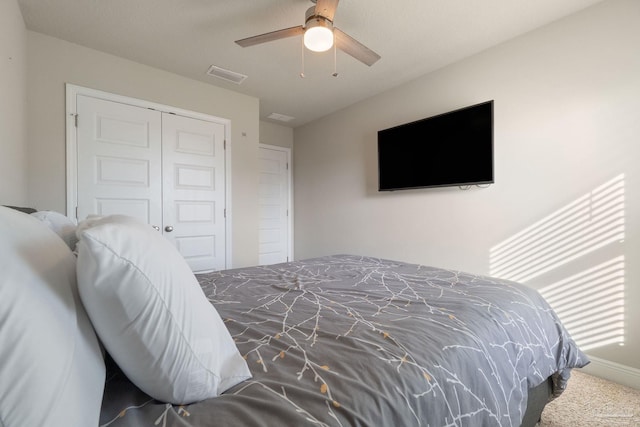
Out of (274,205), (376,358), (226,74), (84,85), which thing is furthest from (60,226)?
(274,205)

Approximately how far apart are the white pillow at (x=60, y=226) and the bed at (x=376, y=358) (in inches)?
18.5

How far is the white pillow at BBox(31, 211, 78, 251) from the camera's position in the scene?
0.92m

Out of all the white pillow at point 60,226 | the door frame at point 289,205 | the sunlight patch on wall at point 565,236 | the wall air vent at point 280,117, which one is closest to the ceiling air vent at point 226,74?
the wall air vent at point 280,117

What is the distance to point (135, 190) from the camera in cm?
274

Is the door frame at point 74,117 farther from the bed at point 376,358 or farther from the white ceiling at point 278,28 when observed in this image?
the bed at point 376,358

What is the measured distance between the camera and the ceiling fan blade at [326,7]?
1674mm

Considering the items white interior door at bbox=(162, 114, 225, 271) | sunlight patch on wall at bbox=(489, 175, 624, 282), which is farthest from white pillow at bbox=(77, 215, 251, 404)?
white interior door at bbox=(162, 114, 225, 271)

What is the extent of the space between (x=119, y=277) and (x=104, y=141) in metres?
2.79

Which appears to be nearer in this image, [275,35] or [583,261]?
Result: [275,35]

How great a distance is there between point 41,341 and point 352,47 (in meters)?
2.21

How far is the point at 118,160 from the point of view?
2652 millimetres

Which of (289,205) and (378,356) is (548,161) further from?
(289,205)

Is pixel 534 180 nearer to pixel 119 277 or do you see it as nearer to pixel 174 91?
pixel 119 277

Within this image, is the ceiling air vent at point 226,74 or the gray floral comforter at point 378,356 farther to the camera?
the ceiling air vent at point 226,74
